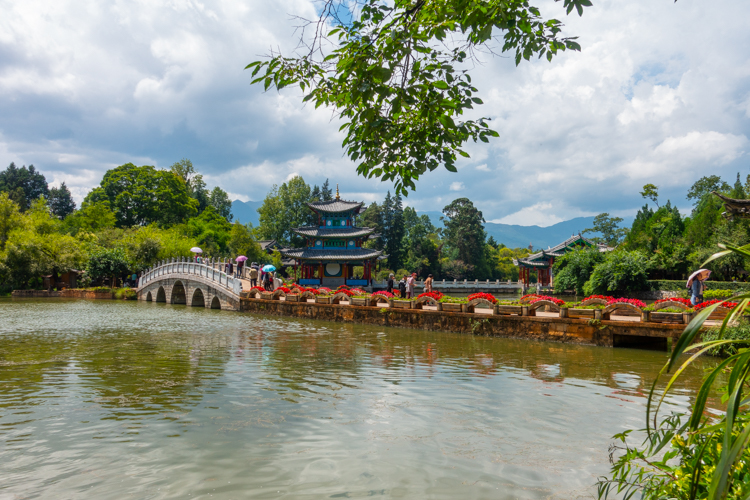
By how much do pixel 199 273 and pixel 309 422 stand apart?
24.9 meters

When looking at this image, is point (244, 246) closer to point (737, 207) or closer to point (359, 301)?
point (359, 301)

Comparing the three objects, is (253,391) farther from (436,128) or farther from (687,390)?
(687,390)

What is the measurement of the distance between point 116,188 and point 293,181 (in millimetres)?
20590

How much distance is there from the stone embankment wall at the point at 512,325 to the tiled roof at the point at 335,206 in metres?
22.7

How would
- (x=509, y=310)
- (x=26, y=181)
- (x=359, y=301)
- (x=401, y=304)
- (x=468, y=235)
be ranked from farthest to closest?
(x=26, y=181)
(x=468, y=235)
(x=359, y=301)
(x=401, y=304)
(x=509, y=310)

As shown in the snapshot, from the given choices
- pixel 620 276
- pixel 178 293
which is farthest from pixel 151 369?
pixel 620 276

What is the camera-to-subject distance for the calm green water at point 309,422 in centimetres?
384

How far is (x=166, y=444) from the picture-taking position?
4.57 metres

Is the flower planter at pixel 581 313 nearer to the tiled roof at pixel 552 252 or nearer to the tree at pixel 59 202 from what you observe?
the tiled roof at pixel 552 252

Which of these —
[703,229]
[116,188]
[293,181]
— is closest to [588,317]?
[703,229]

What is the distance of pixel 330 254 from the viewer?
135 feet

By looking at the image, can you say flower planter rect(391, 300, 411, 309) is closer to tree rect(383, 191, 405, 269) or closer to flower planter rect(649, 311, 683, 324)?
flower planter rect(649, 311, 683, 324)

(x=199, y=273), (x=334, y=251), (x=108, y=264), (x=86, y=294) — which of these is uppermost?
(x=334, y=251)

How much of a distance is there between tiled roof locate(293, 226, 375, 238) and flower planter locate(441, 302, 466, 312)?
26156 millimetres
